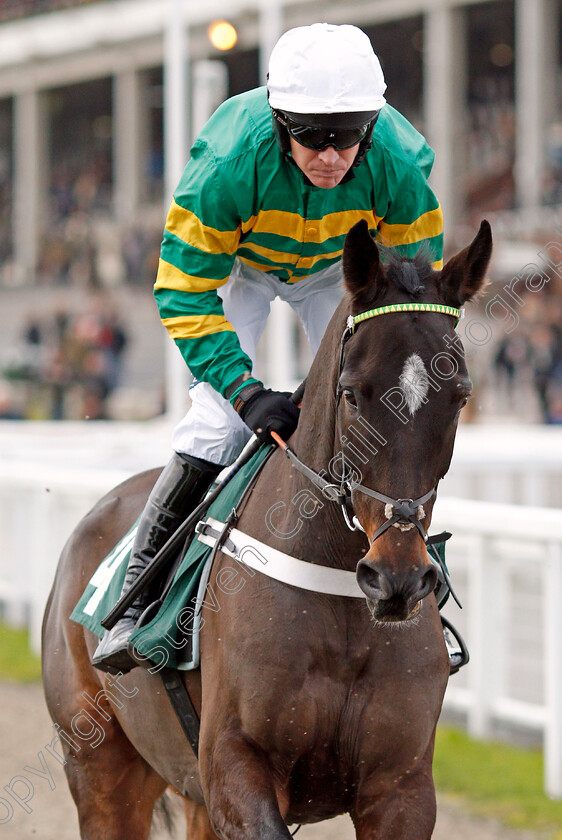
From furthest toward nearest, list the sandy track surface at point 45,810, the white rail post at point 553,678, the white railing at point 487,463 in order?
the white railing at point 487,463 < the white rail post at point 553,678 < the sandy track surface at point 45,810

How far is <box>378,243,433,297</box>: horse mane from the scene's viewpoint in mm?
2732

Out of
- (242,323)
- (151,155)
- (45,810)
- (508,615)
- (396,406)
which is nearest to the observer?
(396,406)

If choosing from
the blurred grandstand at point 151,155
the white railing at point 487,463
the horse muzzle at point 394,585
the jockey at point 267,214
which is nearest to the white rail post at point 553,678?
the jockey at point 267,214

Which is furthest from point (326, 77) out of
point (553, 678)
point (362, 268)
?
point (553, 678)

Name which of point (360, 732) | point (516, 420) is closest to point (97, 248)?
point (516, 420)

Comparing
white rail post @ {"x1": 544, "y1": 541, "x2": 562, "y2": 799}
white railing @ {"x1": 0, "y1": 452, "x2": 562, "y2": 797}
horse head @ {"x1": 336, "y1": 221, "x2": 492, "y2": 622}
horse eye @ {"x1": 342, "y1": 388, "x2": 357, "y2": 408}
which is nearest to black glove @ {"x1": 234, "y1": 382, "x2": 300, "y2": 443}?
horse head @ {"x1": 336, "y1": 221, "x2": 492, "y2": 622}

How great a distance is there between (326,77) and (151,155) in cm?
2690

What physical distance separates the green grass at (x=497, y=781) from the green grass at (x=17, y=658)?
118 inches

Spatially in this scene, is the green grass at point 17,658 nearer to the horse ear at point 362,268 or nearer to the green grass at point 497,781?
the green grass at point 497,781

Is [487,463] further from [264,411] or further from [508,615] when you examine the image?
[264,411]

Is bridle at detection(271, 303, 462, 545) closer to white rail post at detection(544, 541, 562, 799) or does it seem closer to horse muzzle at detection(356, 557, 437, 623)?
horse muzzle at detection(356, 557, 437, 623)

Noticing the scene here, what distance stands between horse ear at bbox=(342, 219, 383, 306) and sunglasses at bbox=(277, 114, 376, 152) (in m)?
0.39

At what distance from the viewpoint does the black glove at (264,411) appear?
3.06m

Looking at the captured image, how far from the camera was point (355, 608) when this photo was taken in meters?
2.88
